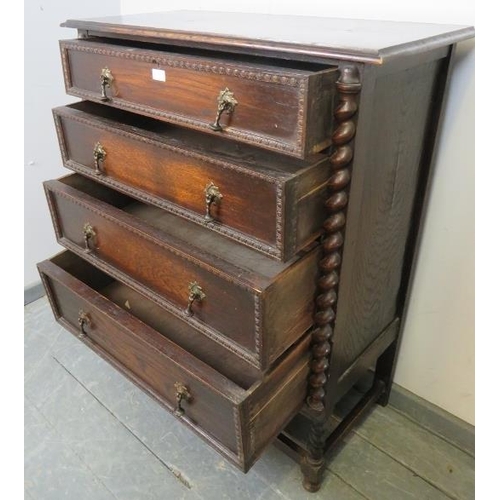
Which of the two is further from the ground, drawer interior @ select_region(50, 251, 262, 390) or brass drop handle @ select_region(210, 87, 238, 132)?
brass drop handle @ select_region(210, 87, 238, 132)

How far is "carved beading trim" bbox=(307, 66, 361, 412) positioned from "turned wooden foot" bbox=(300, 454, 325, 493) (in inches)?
6.9

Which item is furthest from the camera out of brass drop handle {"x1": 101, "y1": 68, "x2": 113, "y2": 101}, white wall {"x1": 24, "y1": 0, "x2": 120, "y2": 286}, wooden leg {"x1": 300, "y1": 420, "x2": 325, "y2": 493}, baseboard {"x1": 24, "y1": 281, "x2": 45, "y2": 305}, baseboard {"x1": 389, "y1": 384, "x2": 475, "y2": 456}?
baseboard {"x1": 24, "y1": 281, "x2": 45, "y2": 305}

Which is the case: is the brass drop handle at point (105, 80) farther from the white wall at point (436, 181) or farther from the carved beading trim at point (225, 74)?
the white wall at point (436, 181)

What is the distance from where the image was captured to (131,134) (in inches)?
35.4

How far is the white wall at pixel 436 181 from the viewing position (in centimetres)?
95

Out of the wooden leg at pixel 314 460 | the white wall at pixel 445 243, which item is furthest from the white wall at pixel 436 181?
the wooden leg at pixel 314 460

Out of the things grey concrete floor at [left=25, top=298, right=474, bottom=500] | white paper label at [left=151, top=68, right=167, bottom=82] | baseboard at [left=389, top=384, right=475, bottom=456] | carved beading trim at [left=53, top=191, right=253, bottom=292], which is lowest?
grey concrete floor at [left=25, top=298, right=474, bottom=500]

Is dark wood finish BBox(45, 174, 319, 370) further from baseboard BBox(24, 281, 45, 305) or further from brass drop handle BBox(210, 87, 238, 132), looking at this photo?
baseboard BBox(24, 281, 45, 305)

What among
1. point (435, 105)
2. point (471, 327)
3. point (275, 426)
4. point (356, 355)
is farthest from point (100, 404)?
point (435, 105)

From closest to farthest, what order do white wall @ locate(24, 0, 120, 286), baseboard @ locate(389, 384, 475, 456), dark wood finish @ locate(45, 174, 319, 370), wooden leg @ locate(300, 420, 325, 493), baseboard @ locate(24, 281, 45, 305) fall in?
dark wood finish @ locate(45, 174, 319, 370) → wooden leg @ locate(300, 420, 325, 493) → baseboard @ locate(389, 384, 475, 456) → white wall @ locate(24, 0, 120, 286) → baseboard @ locate(24, 281, 45, 305)

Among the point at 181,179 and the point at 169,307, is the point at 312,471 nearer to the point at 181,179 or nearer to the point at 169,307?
the point at 169,307

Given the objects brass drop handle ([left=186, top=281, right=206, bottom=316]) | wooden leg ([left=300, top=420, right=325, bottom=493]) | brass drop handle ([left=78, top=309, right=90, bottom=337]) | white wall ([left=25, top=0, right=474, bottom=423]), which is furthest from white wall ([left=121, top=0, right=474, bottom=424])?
brass drop handle ([left=78, top=309, right=90, bottom=337])

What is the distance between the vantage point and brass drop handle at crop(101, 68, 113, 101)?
91cm

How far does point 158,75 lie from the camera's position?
811mm
